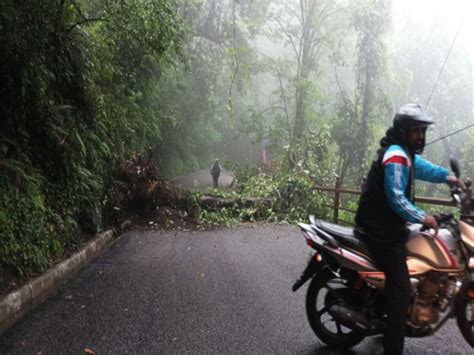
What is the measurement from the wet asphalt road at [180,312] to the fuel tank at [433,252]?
946 mm

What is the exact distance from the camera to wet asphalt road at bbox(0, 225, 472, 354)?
11.7ft

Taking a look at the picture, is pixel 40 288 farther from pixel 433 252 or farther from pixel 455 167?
pixel 455 167

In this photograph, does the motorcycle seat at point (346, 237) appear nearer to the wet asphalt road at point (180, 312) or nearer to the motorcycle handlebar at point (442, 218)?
the motorcycle handlebar at point (442, 218)

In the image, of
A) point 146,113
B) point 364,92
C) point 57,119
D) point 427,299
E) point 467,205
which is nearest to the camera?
point 427,299

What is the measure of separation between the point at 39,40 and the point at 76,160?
2.01m

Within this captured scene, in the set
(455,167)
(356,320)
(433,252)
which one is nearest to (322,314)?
(356,320)

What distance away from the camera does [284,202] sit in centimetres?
1298

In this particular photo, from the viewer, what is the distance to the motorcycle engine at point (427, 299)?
3.14m

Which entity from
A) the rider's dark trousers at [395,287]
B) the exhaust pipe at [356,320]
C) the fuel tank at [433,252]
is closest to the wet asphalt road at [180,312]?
the exhaust pipe at [356,320]

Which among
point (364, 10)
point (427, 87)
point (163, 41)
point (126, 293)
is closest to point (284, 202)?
point (163, 41)

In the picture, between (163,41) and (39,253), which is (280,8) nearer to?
(163,41)

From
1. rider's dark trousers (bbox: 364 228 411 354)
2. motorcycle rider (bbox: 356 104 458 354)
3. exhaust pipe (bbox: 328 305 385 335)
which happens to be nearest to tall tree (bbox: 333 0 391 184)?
exhaust pipe (bbox: 328 305 385 335)

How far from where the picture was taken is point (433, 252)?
307 cm

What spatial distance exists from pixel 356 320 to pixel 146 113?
1300cm
